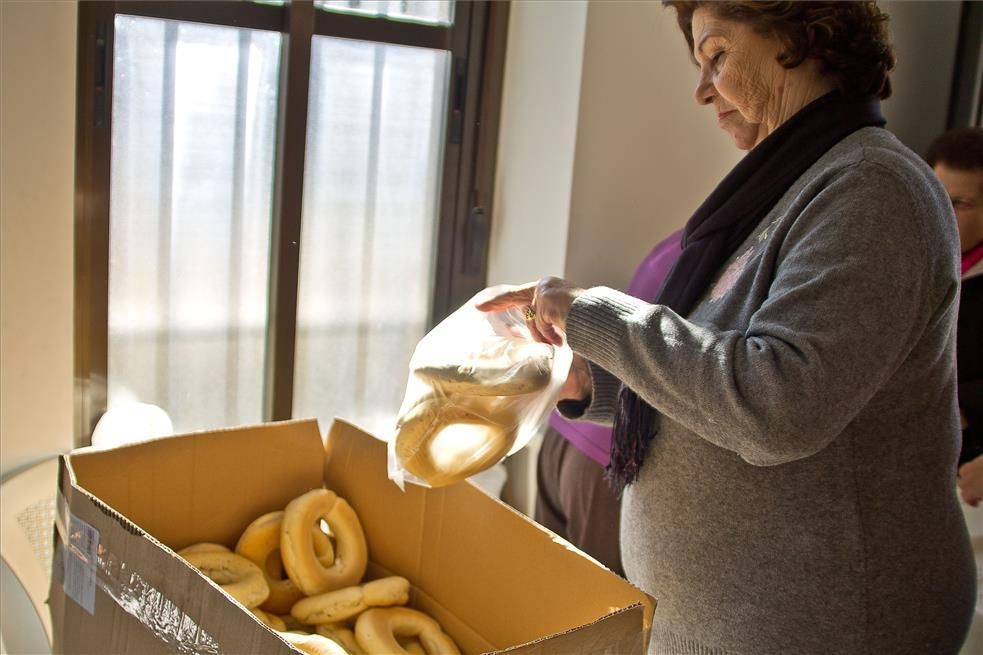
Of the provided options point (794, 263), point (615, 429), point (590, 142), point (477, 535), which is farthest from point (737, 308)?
point (590, 142)

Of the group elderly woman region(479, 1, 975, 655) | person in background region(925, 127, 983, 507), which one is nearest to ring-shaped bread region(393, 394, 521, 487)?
elderly woman region(479, 1, 975, 655)

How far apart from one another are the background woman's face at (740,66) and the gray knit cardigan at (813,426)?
4.6 inches

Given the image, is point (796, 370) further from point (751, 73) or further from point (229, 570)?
point (229, 570)

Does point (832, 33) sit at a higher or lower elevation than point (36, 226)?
higher

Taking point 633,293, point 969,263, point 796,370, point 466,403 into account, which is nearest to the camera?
point 796,370

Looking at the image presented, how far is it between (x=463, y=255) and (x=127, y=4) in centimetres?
86

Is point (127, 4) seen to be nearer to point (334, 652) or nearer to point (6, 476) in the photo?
point (6, 476)

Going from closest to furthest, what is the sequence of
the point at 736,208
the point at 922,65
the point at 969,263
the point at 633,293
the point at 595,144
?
the point at 736,208 < the point at 969,263 < the point at 633,293 < the point at 595,144 < the point at 922,65

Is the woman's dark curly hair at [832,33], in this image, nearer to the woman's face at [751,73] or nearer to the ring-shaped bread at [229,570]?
the woman's face at [751,73]

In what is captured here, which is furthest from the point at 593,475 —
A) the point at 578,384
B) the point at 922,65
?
the point at 922,65

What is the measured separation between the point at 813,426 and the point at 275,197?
1.33m

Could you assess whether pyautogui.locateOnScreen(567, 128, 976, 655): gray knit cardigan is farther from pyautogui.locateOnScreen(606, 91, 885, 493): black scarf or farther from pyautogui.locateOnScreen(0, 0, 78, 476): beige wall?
pyautogui.locateOnScreen(0, 0, 78, 476): beige wall

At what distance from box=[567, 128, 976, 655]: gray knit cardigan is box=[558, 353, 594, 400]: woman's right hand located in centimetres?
17

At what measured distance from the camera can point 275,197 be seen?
1.99 meters
